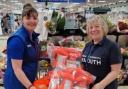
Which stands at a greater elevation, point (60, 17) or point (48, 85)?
point (60, 17)

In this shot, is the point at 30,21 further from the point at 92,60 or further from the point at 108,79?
the point at 108,79

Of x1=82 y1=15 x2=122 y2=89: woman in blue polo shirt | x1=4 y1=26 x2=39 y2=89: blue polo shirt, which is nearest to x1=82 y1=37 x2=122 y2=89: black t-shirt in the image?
x1=82 y1=15 x2=122 y2=89: woman in blue polo shirt

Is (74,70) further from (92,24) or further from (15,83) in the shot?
(15,83)

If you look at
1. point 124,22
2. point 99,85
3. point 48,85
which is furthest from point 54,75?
point 124,22

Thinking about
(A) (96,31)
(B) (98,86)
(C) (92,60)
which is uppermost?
(A) (96,31)

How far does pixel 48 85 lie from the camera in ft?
7.70

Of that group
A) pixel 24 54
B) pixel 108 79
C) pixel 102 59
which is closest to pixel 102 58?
pixel 102 59

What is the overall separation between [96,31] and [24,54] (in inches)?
23.4

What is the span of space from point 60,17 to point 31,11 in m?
1.58

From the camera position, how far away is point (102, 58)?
8.02 ft

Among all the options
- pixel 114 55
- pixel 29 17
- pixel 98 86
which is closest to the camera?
pixel 98 86

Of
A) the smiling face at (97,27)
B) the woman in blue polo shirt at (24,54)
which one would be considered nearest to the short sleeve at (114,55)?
the smiling face at (97,27)

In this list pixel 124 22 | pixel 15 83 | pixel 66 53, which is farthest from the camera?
pixel 124 22

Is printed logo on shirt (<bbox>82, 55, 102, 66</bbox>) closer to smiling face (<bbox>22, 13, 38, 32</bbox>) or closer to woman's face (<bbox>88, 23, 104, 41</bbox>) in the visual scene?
woman's face (<bbox>88, 23, 104, 41</bbox>)
